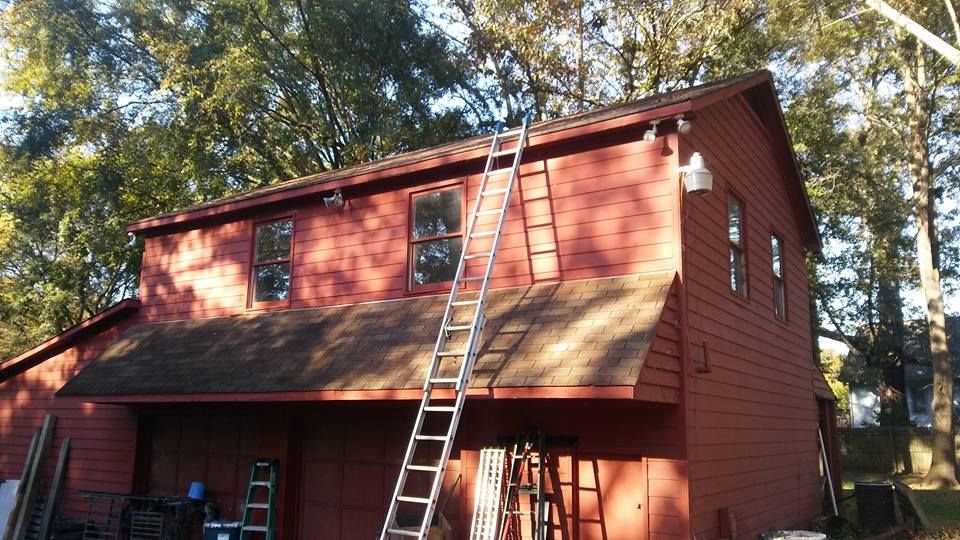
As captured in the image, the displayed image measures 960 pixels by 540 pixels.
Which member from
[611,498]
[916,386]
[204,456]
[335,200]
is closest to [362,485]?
[204,456]

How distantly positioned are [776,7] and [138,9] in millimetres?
17799

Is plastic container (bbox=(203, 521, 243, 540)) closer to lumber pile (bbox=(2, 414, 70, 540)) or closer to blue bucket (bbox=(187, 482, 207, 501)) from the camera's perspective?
blue bucket (bbox=(187, 482, 207, 501))

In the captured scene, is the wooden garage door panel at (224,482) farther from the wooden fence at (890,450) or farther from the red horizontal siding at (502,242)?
the wooden fence at (890,450)

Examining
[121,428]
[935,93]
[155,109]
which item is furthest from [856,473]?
[155,109]

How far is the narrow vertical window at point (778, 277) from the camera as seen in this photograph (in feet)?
39.3

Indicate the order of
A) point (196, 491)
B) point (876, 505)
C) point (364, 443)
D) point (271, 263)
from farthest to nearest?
point (876, 505) < point (271, 263) < point (196, 491) < point (364, 443)

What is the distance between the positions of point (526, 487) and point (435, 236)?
3578 millimetres

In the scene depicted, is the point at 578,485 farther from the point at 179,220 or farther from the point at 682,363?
the point at 179,220

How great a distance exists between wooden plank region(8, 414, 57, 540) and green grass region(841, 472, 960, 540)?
13526 mm

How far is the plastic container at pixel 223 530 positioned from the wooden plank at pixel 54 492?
13.1ft

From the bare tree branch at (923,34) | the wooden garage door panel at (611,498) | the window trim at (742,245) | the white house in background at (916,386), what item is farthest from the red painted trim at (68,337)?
the white house in background at (916,386)

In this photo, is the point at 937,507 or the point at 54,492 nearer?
the point at 54,492

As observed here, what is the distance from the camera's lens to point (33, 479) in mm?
12578

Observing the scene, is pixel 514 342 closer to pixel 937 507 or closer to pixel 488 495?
pixel 488 495
